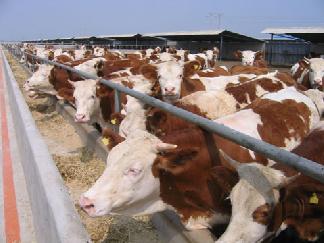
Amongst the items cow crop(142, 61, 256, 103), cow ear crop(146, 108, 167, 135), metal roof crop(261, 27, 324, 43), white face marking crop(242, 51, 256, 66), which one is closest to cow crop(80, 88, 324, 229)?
cow ear crop(146, 108, 167, 135)

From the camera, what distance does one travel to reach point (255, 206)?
2.82 meters

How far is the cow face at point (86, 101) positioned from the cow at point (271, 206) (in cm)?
449

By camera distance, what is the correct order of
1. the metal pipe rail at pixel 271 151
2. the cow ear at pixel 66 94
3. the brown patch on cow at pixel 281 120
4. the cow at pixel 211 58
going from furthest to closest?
the cow at pixel 211 58, the cow ear at pixel 66 94, the brown patch on cow at pixel 281 120, the metal pipe rail at pixel 271 151

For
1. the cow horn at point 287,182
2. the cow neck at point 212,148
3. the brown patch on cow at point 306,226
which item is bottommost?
the brown patch on cow at point 306,226

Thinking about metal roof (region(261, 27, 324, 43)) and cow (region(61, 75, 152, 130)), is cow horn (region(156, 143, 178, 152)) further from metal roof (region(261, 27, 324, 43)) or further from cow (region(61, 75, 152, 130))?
metal roof (region(261, 27, 324, 43))

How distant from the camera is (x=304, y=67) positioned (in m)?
12.4

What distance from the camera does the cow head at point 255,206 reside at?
281cm

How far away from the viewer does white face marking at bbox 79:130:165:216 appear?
3.26 m

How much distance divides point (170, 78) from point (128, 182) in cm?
404

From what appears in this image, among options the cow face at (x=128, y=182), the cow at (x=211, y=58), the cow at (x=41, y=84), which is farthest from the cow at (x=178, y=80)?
the cow at (x=211, y=58)

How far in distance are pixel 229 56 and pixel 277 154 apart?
136ft

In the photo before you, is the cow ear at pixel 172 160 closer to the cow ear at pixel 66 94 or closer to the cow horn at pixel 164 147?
the cow horn at pixel 164 147

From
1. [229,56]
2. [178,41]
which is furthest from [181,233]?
[178,41]

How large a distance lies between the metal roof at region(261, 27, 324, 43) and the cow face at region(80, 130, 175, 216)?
96.3 ft
